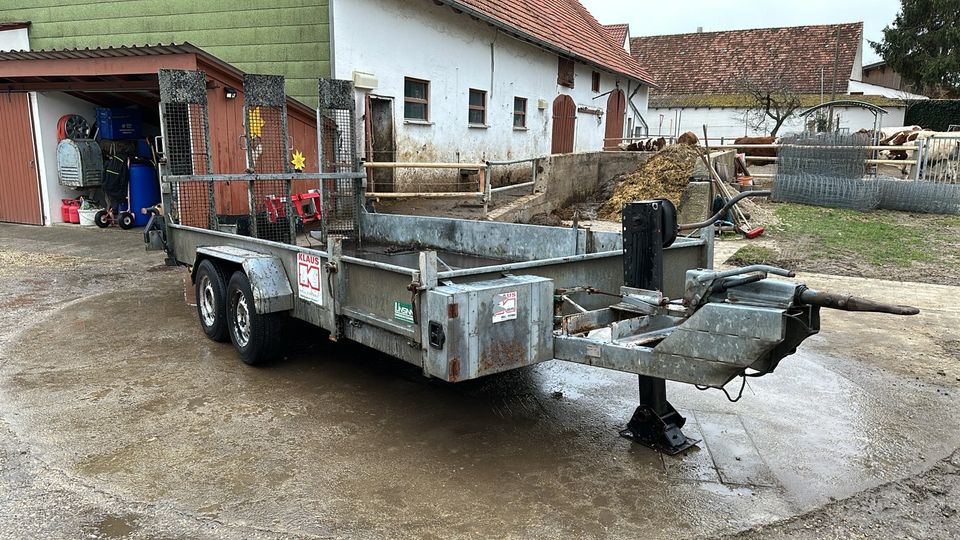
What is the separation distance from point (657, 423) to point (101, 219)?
12.6 metres

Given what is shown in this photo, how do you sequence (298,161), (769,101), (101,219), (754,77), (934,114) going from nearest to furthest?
(298,161), (101,219), (769,101), (934,114), (754,77)

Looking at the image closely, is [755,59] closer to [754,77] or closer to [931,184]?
[754,77]

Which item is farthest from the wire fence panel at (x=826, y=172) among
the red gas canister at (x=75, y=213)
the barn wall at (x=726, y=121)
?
the barn wall at (x=726, y=121)

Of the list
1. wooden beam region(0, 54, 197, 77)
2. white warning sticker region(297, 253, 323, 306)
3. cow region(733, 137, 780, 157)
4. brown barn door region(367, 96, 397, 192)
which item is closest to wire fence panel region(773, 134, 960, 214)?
cow region(733, 137, 780, 157)

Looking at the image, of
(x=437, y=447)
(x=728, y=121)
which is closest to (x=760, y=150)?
(x=728, y=121)

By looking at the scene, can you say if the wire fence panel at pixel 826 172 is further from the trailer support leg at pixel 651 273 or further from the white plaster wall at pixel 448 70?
the trailer support leg at pixel 651 273

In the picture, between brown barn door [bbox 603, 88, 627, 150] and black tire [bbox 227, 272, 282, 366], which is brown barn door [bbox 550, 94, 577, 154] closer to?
brown barn door [bbox 603, 88, 627, 150]

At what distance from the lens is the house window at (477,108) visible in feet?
54.2

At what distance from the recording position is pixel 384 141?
44.6 feet

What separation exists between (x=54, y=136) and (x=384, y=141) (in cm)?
647

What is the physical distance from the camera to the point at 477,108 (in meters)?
16.7

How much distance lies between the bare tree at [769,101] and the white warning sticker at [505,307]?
98.2 ft

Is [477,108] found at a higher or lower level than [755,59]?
lower

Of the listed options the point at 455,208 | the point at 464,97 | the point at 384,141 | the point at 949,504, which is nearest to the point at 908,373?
the point at 949,504
